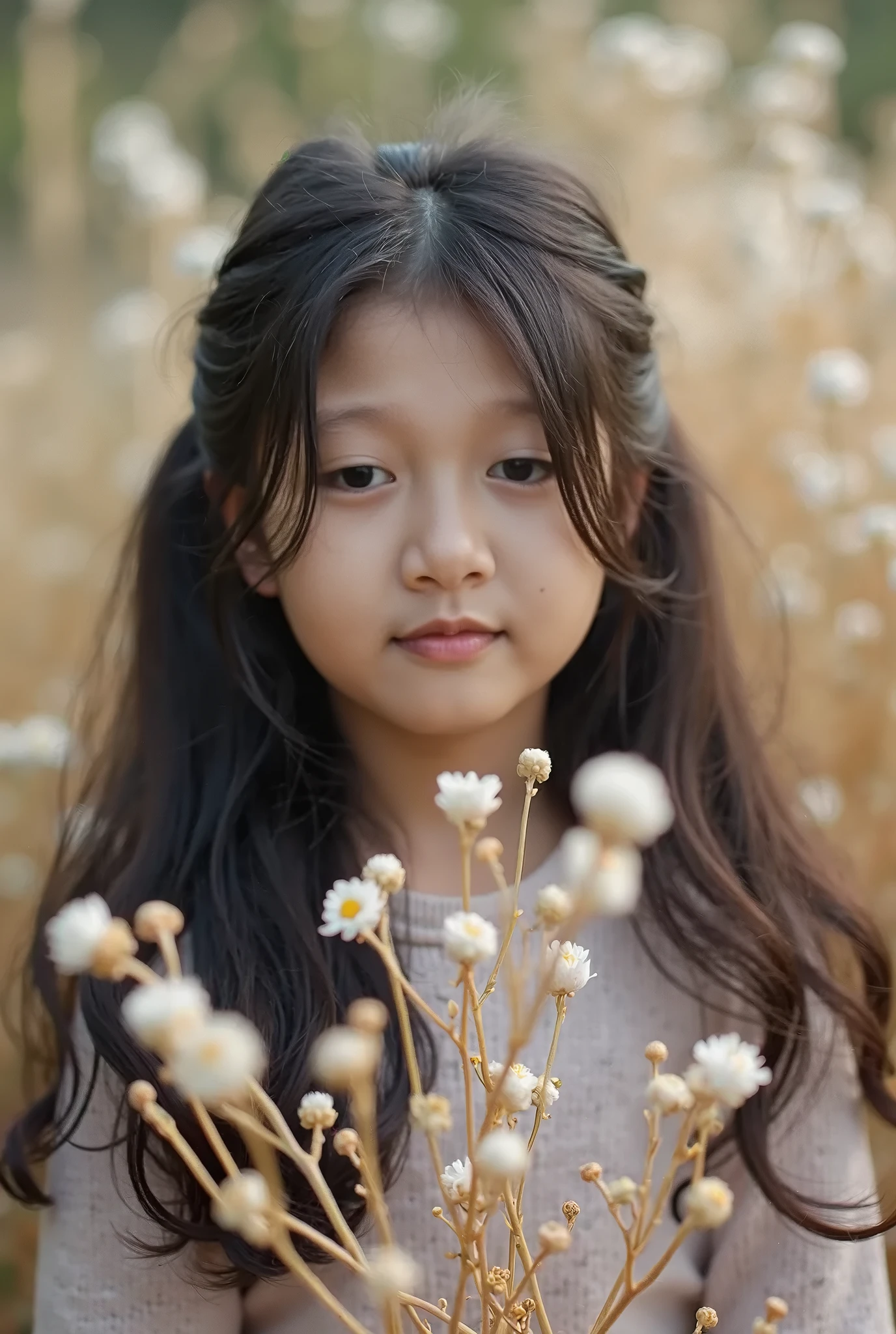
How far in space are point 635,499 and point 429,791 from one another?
0.86 feet

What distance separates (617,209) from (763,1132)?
822 millimetres

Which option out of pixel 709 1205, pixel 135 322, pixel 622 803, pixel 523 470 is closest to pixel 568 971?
pixel 709 1205

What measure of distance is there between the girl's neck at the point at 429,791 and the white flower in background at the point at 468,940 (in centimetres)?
51

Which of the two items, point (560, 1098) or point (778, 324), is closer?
point (560, 1098)

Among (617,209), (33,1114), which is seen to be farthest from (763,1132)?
(617,209)

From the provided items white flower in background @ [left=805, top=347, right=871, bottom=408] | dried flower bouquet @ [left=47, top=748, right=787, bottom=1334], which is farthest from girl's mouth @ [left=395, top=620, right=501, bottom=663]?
white flower in background @ [left=805, top=347, right=871, bottom=408]

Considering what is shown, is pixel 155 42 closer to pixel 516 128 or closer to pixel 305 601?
pixel 516 128

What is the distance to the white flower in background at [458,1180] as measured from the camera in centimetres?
59

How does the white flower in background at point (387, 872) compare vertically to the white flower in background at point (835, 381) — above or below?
below

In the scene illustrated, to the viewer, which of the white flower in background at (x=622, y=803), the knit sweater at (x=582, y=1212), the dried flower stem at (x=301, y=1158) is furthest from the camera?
the knit sweater at (x=582, y=1212)

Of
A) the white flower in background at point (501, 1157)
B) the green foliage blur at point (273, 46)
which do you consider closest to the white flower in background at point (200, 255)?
the white flower in background at point (501, 1157)

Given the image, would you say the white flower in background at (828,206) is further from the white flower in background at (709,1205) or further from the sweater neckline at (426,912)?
the white flower in background at (709,1205)

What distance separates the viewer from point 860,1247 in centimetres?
103

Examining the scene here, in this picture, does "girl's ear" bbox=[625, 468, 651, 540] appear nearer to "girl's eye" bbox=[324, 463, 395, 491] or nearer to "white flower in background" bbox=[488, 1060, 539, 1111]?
"girl's eye" bbox=[324, 463, 395, 491]
